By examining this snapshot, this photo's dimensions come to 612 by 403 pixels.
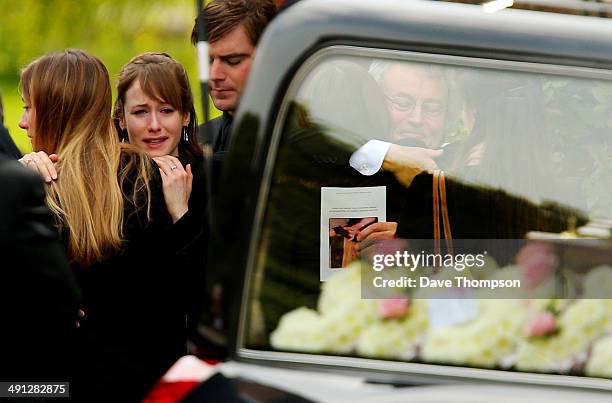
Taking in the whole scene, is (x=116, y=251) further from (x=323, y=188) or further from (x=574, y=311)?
(x=574, y=311)

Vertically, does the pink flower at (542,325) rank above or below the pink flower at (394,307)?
below

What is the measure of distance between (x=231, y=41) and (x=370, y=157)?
116 cm

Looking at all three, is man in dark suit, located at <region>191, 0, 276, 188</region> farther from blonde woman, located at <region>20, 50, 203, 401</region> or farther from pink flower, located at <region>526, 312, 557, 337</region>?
pink flower, located at <region>526, 312, 557, 337</region>

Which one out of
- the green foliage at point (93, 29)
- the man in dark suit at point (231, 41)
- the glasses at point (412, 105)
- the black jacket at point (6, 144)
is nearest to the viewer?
the glasses at point (412, 105)

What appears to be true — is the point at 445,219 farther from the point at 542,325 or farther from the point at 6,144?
the point at 6,144

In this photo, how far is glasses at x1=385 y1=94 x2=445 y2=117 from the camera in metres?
2.54

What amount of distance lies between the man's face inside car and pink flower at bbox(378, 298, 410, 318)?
39 centimetres

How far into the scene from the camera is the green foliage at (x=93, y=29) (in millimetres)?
16359

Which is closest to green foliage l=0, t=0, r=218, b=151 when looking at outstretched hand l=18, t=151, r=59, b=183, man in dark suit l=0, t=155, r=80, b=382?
outstretched hand l=18, t=151, r=59, b=183

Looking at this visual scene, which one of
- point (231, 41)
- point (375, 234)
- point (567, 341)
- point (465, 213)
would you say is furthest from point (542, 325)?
point (231, 41)

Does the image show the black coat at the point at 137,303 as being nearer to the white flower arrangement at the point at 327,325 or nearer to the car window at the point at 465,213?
the car window at the point at 465,213

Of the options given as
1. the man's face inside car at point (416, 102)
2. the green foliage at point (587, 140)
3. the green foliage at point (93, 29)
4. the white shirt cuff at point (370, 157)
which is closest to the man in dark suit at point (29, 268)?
the white shirt cuff at point (370, 157)

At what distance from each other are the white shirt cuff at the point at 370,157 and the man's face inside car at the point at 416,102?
0.14ft

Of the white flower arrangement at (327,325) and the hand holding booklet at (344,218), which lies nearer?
the white flower arrangement at (327,325)
